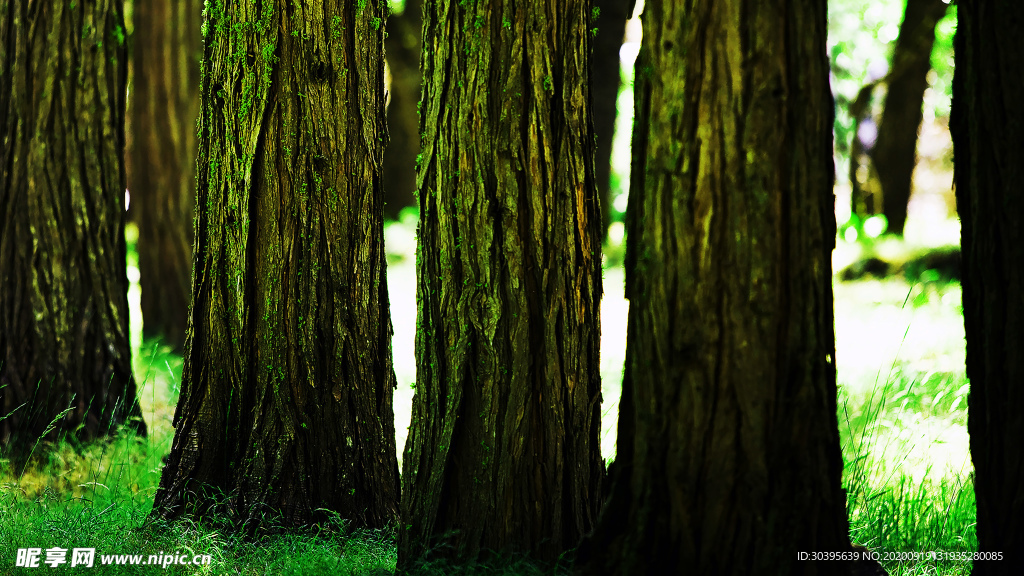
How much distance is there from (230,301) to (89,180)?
89.3 inches

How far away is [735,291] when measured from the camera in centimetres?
271

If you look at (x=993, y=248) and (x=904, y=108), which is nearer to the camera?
(x=993, y=248)

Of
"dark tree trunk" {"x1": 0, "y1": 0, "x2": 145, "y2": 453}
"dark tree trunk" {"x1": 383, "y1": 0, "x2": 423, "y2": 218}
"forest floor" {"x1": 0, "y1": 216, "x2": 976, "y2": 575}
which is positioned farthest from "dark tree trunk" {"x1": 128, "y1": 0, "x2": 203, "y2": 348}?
"dark tree trunk" {"x1": 383, "y1": 0, "x2": 423, "y2": 218}

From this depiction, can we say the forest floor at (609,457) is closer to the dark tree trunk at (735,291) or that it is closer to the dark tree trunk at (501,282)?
the dark tree trunk at (501,282)

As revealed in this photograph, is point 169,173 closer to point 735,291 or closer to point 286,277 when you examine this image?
point 286,277

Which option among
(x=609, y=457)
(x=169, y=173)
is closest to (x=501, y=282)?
(x=609, y=457)

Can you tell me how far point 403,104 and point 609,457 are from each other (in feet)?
37.5

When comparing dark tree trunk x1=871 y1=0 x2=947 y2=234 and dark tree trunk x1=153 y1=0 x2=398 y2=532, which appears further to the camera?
dark tree trunk x1=871 y1=0 x2=947 y2=234

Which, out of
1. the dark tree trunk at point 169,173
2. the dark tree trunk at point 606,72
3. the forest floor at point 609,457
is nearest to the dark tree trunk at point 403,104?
the dark tree trunk at point 606,72

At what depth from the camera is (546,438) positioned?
11.1 ft

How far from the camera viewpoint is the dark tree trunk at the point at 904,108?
1259cm

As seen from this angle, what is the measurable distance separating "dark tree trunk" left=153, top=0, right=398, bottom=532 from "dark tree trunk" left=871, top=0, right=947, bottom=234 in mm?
10751

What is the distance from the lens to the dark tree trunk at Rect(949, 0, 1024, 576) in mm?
2877

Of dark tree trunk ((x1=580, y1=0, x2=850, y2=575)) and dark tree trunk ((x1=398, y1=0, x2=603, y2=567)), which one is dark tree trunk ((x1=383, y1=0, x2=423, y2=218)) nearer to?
dark tree trunk ((x1=398, y1=0, x2=603, y2=567))
